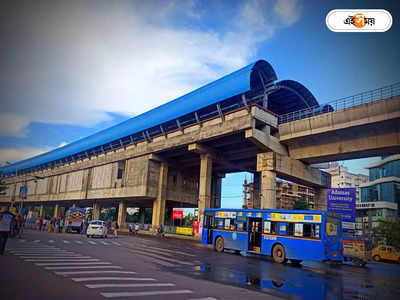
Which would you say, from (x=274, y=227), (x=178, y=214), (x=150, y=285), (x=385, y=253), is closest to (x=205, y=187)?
(x=178, y=214)

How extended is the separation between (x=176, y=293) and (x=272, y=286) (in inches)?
155

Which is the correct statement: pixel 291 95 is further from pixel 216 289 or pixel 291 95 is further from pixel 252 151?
pixel 216 289

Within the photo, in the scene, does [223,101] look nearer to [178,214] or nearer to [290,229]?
[178,214]

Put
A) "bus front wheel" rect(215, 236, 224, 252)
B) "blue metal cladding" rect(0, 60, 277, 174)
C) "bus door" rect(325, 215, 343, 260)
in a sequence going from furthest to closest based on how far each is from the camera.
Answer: "blue metal cladding" rect(0, 60, 277, 174)
"bus front wheel" rect(215, 236, 224, 252)
"bus door" rect(325, 215, 343, 260)

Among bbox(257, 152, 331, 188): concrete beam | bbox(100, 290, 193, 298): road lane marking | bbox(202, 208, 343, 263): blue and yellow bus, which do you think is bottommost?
bbox(100, 290, 193, 298): road lane marking

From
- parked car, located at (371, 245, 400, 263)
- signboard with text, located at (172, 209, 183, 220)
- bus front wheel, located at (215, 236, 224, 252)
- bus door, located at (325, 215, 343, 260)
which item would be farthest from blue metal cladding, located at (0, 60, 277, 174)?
parked car, located at (371, 245, 400, 263)

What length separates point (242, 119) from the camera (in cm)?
3219

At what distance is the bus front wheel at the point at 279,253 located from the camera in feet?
62.4

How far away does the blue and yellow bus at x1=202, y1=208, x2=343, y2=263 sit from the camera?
58.5 ft

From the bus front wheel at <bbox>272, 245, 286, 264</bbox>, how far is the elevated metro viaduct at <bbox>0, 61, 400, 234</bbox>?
11866 mm

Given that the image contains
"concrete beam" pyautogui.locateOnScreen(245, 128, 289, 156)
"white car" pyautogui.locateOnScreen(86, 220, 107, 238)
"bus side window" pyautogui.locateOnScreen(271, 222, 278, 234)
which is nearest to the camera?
"bus side window" pyautogui.locateOnScreen(271, 222, 278, 234)

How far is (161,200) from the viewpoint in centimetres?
4691

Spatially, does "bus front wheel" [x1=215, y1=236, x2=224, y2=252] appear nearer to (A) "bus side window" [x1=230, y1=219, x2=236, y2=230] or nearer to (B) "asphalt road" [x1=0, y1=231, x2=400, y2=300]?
→ (A) "bus side window" [x1=230, y1=219, x2=236, y2=230]

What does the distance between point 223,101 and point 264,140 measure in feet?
24.2
